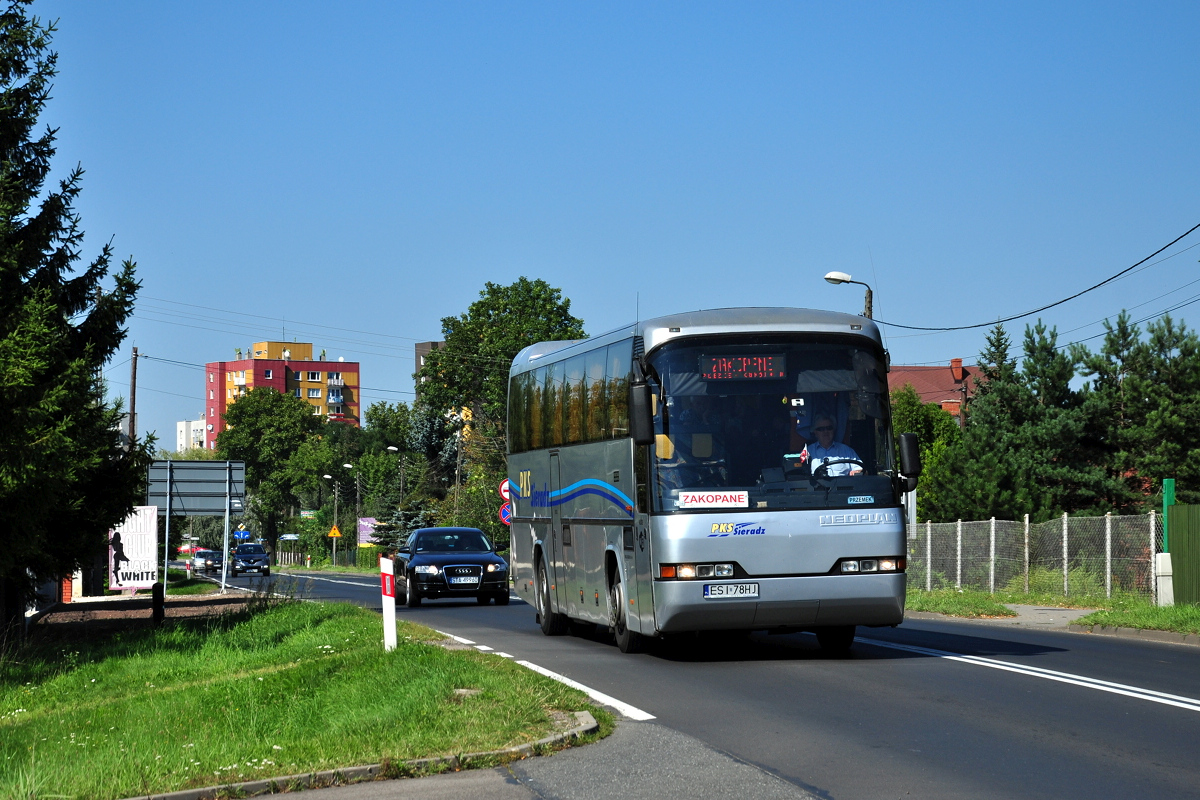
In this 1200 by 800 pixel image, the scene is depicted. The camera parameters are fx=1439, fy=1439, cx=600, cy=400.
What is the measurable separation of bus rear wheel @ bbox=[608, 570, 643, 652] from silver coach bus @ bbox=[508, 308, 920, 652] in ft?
1.98

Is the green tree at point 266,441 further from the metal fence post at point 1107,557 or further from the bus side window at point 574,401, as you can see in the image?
the bus side window at point 574,401

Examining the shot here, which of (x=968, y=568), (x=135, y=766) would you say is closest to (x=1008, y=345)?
(x=968, y=568)

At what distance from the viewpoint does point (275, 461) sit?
13025cm

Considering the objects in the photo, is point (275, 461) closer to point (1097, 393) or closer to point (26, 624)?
point (1097, 393)

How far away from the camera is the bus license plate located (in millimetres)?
13914

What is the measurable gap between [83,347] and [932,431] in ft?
153

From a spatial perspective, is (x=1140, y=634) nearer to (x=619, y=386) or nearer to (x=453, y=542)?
(x=619, y=386)

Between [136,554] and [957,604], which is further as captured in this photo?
Answer: [136,554]

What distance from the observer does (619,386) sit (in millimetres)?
15742

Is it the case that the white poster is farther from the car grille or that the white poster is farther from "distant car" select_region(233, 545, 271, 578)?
"distant car" select_region(233, 545, 271, 578)

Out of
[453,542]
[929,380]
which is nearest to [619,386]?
[453,542]

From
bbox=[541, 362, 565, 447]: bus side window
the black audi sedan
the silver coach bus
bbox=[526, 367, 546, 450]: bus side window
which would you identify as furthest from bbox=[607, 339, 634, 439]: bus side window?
the black audi sedan

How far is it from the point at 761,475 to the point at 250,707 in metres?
5.30

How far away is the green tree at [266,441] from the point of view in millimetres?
129250
